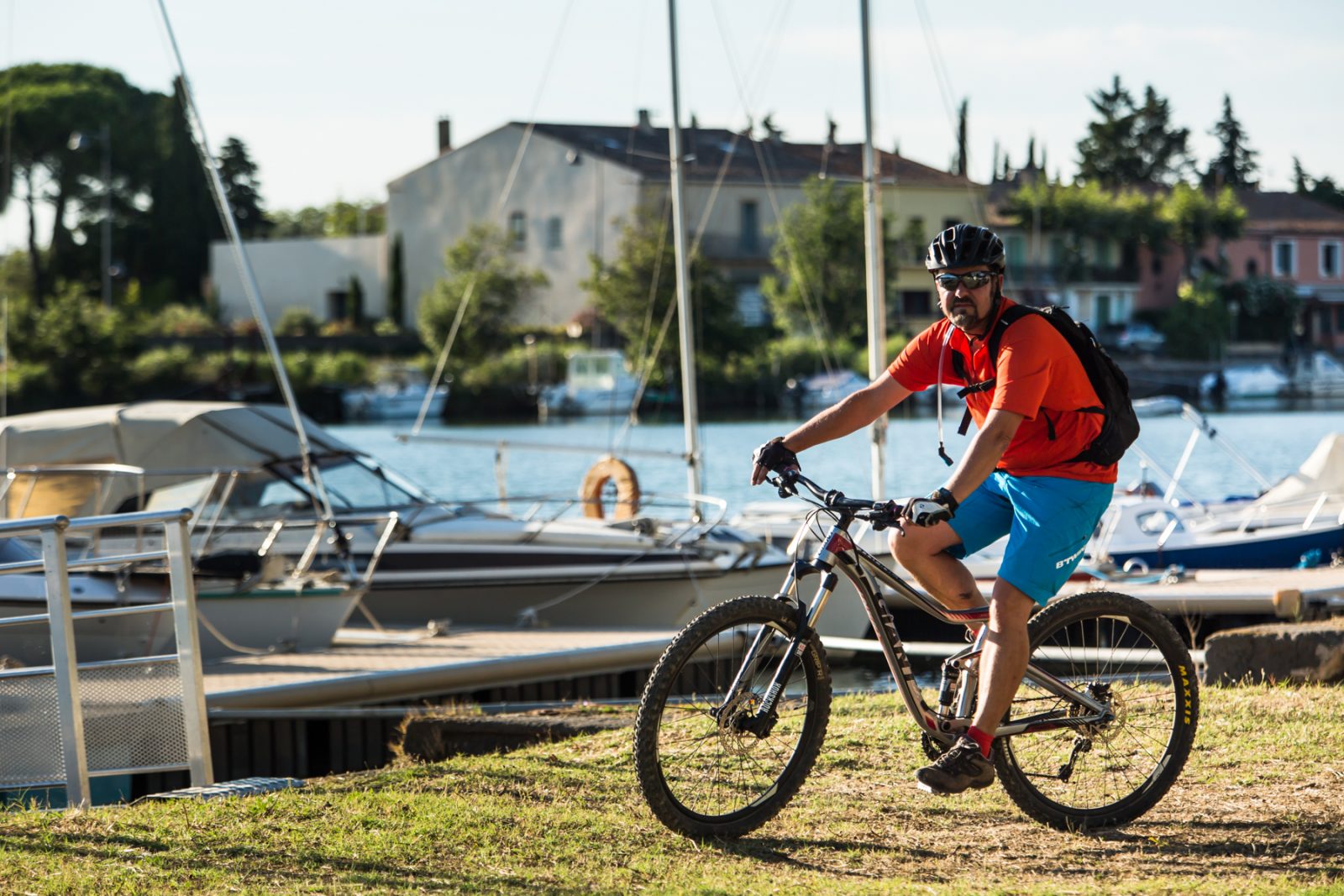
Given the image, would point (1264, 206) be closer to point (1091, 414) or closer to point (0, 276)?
point (0, 276)

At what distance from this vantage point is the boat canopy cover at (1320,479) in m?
21.8

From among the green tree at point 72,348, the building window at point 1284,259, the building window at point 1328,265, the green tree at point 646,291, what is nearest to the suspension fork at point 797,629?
the green tree at point 646,291

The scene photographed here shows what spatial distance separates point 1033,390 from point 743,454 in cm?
4459

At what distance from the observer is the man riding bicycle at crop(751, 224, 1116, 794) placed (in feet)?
16.9

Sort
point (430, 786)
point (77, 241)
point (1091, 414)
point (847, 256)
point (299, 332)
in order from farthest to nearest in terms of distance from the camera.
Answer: point (77, 241) → point (299, 332) → point (847, 256) → point (430, 786) → point (1091, 414)

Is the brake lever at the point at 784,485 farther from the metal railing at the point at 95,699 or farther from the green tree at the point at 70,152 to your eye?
the green tree at the point at 70,152

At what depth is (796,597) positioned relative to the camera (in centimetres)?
551

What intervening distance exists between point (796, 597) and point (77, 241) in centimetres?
9149

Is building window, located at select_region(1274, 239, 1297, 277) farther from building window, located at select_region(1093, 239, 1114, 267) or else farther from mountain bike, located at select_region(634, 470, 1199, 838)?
mountain bike, located at select_region(634, 470, 1199, 838)

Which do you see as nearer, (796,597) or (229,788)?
Result: (796,597)

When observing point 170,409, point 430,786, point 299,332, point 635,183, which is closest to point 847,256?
point 635,183

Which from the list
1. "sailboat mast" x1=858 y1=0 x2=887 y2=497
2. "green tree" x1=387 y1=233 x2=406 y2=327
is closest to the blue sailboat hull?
"sailboat mast" x1=858 y1=0 x2=887 y2=497

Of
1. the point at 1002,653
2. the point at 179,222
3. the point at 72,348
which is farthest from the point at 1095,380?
the point at 179,222

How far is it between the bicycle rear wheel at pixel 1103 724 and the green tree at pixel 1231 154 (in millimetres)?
117732
